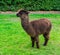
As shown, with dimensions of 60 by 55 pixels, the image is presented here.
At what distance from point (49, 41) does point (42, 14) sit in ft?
17.6

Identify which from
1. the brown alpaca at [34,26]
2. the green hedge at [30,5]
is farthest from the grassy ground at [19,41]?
the green hedge at [30,5]

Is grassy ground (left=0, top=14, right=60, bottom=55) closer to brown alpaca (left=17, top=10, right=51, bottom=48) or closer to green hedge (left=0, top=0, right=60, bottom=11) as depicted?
brown alpaca (left=17, top=10, right=51, bottom=48)

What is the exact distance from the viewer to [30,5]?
15750mm

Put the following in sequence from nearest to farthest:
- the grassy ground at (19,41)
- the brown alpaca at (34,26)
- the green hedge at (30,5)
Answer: the brown alpaca at (34,26), the grassy ground at (19,41), the green hedge at (30,5)

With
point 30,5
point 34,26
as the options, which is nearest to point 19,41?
point 34,26

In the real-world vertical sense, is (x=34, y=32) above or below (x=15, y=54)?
above

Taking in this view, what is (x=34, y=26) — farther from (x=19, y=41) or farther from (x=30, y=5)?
(x=30, y=5)

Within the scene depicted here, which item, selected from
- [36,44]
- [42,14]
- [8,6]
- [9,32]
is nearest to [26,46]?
[36,44]

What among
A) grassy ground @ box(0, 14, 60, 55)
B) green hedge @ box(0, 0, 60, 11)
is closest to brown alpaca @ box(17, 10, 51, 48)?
grassy ground @ box(0, 14, 60, 55)

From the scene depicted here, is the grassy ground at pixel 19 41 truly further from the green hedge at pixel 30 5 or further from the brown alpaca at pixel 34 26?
the green hedge at pixel 30 5

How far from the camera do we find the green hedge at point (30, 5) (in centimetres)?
1566

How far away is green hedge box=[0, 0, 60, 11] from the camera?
15.7 m

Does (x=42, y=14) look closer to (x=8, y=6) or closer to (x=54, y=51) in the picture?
(x=8, y=6)

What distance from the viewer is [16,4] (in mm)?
15875
